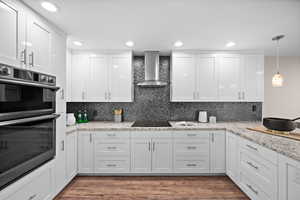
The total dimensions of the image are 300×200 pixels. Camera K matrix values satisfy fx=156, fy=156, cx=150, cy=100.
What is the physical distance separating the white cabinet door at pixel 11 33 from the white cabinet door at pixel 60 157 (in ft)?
3.09

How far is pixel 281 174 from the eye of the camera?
145 centimetres

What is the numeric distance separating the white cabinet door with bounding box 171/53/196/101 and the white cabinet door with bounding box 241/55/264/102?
988 mm

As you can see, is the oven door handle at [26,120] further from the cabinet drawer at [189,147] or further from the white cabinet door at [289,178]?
the white cabinet door at [289,178]

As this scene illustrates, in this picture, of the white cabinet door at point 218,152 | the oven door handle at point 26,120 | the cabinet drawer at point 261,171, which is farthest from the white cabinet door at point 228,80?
the oven door handle at point 26,120

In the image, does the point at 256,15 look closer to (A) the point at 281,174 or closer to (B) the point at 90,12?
(A) the point at 281,174

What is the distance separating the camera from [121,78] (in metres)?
3.02

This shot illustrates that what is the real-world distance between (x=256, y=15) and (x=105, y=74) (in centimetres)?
246

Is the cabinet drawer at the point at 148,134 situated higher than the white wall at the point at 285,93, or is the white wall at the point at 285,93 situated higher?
the white wall at the point at 285,93

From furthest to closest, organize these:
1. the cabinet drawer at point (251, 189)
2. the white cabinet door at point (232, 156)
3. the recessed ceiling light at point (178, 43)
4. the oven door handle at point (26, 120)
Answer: the recessed ceiling light at point (178, 43) → the white cabinet door at point (232, 156) → the cabinet drawer at point (251, 189) → the oven door handle at point (26, 120)

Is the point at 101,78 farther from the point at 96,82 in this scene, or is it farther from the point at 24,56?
the point at 24,56

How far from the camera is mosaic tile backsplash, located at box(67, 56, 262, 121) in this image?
3.37 metres

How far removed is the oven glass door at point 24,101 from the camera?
4.10ft

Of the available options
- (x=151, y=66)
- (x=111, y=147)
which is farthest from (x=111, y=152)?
(x=151, y=66)

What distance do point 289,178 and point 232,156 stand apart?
3.60ft
